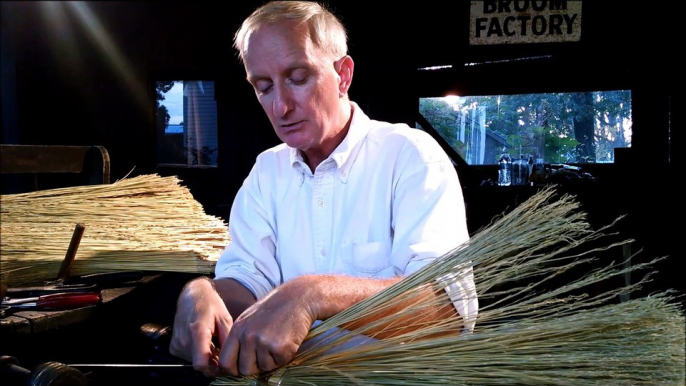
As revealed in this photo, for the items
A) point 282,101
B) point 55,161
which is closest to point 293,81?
point 282,101

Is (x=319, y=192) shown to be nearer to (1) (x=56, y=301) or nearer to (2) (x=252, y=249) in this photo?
(2) (x=252, y=249)

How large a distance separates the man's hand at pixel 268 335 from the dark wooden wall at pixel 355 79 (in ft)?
11.7

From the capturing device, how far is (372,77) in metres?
5.11

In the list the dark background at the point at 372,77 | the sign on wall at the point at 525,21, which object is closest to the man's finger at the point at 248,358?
the dark background at the point at 372,77

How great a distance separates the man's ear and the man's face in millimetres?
30

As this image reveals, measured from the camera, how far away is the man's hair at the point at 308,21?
1544mm

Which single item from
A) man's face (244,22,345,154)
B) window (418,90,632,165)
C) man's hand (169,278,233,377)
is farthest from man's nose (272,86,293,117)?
window (418,90,632,165)

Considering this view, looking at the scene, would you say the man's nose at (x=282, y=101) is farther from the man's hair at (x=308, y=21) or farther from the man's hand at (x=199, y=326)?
the man's hand at (x=199, y=326)

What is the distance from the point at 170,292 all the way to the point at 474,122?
11.0 feet

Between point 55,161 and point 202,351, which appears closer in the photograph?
point 202,351

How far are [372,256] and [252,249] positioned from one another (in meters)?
0.37

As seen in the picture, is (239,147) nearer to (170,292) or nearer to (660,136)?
(170,292)

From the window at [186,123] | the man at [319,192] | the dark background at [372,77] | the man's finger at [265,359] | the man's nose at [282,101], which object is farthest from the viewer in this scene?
the window at [186,123]

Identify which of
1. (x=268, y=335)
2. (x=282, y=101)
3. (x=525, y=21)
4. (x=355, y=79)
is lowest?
(x=268, y=335)
